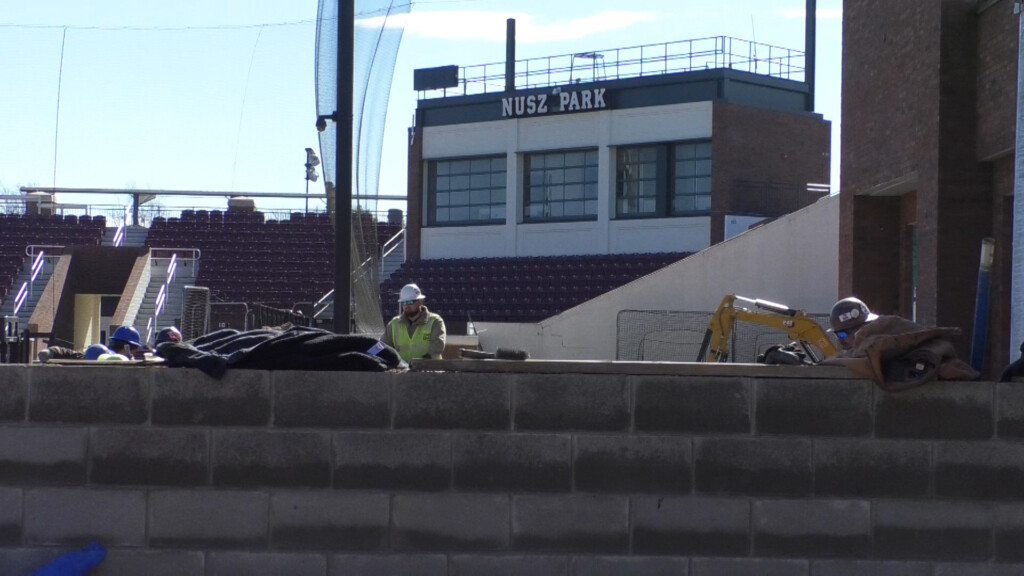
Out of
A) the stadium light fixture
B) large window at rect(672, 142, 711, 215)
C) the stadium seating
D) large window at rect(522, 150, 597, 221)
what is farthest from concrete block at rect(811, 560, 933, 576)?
large window at rect(522, 150, 597, 221)

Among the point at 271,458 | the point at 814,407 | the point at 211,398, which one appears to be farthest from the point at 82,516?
the point at 814,407

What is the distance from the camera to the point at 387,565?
5273 millimetres

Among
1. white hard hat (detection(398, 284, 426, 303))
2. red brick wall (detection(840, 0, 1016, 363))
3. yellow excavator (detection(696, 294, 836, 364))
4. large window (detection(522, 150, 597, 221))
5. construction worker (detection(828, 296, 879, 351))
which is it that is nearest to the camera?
construction worker (detection(828, 296, 879, 351))

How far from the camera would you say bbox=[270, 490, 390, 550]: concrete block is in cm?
529

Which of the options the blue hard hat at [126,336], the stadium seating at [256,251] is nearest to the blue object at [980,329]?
the blue hard hat at [126,336]

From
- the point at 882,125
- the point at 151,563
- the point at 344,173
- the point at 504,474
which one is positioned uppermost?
the point at 882,125

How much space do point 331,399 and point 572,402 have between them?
1039 millimetres

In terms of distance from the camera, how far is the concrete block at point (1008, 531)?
5199mm

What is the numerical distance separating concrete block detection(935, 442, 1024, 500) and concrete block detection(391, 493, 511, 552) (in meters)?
1.86

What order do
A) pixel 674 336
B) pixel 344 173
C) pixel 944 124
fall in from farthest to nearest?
1. pixel 674 336
2. pixel 944 124
3. pixel 344 173

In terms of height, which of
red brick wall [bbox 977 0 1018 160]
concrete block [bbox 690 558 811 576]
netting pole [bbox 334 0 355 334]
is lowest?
concrete block [bbox 690 558 811 576]

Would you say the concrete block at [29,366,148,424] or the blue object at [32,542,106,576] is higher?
the concrete block at [29,366,148,424]

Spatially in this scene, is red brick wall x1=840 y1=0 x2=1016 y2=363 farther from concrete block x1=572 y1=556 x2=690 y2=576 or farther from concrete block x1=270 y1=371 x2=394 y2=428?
concrete block x1=270 y1=371 x2=394 y2=428

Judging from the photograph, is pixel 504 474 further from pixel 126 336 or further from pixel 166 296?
pixel 166 296
